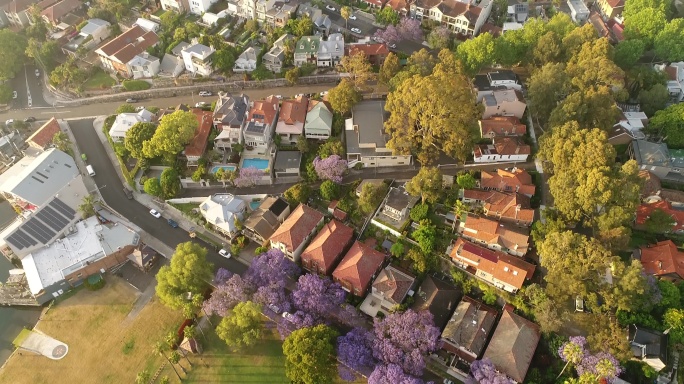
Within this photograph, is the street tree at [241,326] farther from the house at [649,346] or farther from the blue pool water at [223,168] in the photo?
the house at [649,346]

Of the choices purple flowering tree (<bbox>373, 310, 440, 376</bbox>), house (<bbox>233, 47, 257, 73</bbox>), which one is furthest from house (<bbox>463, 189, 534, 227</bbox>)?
house (<bbox>233, 47, 257, 73</bbox>)

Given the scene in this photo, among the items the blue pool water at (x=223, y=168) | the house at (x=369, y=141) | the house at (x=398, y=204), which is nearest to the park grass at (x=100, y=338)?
the blue pool water at (x=223, y=168)

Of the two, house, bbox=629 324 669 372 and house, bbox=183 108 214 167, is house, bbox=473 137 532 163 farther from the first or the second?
house, bbox=183 108 214 167

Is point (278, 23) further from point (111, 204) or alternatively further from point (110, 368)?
point (110, 368)

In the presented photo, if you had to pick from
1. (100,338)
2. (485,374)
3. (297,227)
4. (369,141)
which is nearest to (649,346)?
(485,374)

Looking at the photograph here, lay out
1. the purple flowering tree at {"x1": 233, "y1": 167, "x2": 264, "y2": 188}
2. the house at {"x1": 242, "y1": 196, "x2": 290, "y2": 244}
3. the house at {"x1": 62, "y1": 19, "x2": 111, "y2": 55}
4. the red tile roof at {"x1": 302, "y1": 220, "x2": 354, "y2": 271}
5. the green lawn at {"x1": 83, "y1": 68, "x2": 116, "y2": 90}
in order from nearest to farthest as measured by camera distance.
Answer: the red tile roof at {"x1": 302, "y1": 220, "x2": 354, "y2": 271} → the house at {"x1": 242, "y1": 196, "x2": 290, "y2": 244} → the purple flowering tree at {"x1": 233, "y1": 167, "x2": 264, "y2": 188} → the green lawn at {"x1": 83, "y1": 68, "x2": 116, "y2": 90} → the house at {"x1": 62, "y1": 19, "x2": 111, "y2": 55}

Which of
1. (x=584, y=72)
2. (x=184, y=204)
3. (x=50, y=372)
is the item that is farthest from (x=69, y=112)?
(x=584, y=72)
